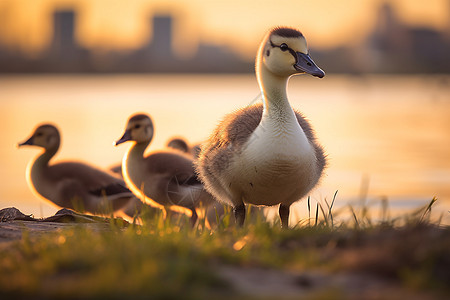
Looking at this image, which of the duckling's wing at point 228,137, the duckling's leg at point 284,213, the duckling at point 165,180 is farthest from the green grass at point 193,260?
the duckling at point 165,180

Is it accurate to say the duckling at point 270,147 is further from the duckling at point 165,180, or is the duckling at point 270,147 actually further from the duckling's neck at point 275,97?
the duckling at point 165,180

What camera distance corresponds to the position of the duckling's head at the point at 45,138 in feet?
32.6

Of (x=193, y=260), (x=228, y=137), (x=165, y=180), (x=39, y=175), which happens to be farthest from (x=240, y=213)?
(x=39, y=175)

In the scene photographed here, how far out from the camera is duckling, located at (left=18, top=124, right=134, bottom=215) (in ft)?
29.1

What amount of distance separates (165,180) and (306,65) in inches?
104

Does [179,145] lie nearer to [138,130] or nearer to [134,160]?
[138,130]

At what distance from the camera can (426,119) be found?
30547 mm

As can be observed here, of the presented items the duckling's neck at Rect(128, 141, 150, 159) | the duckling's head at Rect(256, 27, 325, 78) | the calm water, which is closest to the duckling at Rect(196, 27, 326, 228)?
the duckling's head at Rect(256, 27, 325, 78)

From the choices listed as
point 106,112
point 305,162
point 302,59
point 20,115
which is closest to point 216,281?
point 305,162

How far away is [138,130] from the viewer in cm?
888

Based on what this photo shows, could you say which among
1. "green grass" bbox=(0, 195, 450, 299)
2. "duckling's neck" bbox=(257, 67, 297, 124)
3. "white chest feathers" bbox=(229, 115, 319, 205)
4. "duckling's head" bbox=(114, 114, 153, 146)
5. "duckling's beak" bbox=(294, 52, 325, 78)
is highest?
"duckling's beak" bbox=(294, 52, 325, 78)

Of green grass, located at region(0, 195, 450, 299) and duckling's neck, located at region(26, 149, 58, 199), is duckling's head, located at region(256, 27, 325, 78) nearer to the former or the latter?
green grass, located at region(0, 195, 450, 299)

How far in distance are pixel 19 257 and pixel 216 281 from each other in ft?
4.47

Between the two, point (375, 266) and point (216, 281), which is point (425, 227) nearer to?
point (375, 266)
